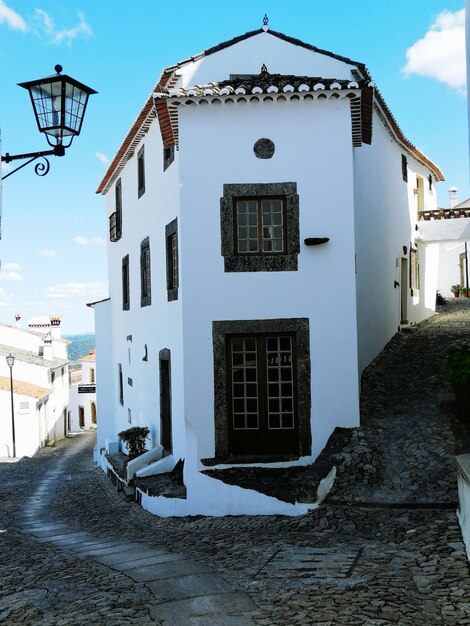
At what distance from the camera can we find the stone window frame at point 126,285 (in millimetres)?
19031

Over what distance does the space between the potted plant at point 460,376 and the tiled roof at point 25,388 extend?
2887cm

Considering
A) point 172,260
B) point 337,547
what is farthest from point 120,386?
point 337,547

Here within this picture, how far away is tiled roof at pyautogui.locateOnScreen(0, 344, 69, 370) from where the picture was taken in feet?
133

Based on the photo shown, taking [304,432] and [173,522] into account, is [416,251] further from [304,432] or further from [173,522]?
[173,522]

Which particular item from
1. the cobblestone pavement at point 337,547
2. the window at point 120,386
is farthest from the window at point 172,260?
the window at point 120,386

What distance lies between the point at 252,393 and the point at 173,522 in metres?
2.43

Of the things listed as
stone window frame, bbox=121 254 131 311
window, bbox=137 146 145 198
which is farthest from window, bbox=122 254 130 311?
window, bbox=137 146 145 198

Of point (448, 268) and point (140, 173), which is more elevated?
point (140, 173)

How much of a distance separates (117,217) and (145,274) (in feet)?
15.6

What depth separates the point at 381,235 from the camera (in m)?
17.3

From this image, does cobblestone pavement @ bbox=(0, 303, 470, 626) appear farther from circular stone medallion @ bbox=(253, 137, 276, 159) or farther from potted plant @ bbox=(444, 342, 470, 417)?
circular stone medallion @ bbox=(253, 137, 276, 159)

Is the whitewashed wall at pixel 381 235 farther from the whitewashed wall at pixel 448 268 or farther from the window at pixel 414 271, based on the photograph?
the whitewashed wall at pixel 448 268

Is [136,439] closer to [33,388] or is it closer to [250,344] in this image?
[250,344]

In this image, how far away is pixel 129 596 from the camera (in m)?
6.22
